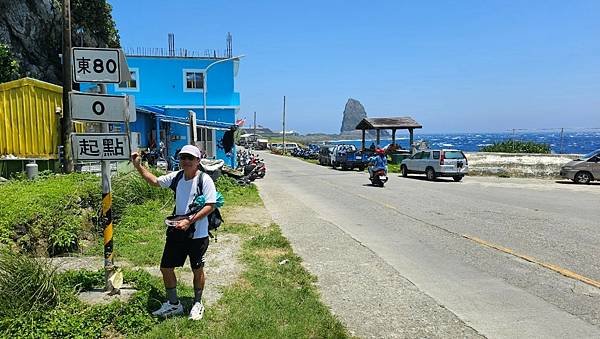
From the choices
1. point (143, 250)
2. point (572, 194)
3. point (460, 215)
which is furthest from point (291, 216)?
point (572, 194)

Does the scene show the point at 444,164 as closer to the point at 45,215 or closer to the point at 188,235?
the point at 45,215

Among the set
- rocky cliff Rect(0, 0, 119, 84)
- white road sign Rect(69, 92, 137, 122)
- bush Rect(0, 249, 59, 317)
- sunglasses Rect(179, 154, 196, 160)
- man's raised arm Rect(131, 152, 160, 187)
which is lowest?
bush Rect(0, 249, 59, 317)

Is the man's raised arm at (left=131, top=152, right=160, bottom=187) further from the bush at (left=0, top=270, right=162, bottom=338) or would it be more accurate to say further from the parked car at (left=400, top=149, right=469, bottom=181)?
the parked car at (left=400, top=149, right=469, bottom=181)

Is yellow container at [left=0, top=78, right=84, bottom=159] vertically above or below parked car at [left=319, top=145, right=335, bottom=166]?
above

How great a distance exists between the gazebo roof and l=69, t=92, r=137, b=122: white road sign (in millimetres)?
33258

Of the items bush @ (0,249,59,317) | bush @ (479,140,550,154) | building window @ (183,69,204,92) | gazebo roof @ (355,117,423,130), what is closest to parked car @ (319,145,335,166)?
gazebo roof @ (355,117,423,130)

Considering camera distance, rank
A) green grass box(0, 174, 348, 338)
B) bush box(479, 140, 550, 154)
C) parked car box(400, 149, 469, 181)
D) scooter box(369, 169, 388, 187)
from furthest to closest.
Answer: bush box(479, 140, 550, 154)
parked car box(400, 149, 469, 181)
scooter box(369, 169, 388, 187)
green grass box(0, 174, 348, 338)

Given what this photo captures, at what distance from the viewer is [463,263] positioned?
7.49 m

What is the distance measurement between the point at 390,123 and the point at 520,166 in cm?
1124

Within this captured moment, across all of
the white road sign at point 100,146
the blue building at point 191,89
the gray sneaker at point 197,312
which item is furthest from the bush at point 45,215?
the blue building at point 191,89

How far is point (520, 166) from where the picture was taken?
97.0ft

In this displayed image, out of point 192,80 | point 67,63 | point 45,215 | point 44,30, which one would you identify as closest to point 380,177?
point 67,63

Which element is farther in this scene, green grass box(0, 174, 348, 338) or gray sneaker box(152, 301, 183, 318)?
gray sneaker box(152, 301, 183, 318)

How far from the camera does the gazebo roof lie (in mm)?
37656
